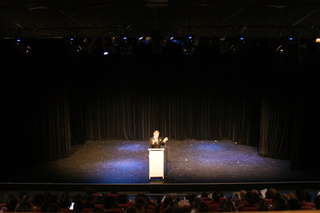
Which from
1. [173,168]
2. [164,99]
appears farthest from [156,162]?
[164,99]

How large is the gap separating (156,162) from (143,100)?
686 centimetres

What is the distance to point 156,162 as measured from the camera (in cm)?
992

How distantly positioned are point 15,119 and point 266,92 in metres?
9.65

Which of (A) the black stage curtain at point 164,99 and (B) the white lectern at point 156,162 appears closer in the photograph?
(B) the white lectern at point 156,162

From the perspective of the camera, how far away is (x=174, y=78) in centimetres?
1620

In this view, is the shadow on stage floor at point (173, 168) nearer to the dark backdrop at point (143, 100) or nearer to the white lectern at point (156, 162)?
the white lectern at point (156, 162)

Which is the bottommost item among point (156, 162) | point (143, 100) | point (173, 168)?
point (173, 168)

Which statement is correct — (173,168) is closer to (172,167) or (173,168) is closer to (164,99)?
(172,167)

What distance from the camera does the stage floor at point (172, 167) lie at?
1027 centimetres

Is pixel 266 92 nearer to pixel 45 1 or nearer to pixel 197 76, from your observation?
pixel 197 76

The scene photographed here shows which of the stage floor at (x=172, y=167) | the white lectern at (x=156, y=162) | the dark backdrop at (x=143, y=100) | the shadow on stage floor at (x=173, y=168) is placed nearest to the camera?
the white lectern at (x=156, y=162)

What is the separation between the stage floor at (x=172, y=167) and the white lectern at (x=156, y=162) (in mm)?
240

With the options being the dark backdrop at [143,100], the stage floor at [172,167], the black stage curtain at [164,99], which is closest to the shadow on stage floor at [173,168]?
the stage floor at [172,167]

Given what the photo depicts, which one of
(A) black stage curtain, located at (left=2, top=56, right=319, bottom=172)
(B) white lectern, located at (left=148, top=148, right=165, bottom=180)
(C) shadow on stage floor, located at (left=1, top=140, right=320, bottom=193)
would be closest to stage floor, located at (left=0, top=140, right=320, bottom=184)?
(C) shadow on stage floor, located at (left=1, top=140, right=320, bottom=193)
